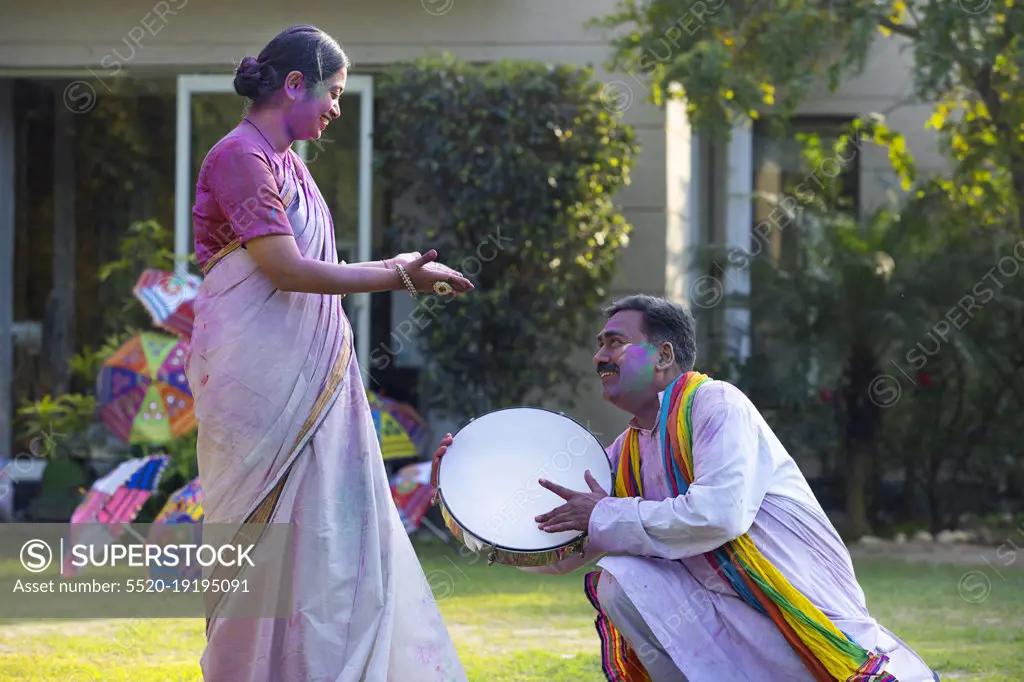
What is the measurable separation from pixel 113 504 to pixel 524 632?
2715mm

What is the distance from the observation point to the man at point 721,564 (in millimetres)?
3254

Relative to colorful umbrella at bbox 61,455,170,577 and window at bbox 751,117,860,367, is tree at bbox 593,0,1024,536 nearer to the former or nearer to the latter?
window at bbox 751,117,860,367

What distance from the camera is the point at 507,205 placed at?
26.3ft

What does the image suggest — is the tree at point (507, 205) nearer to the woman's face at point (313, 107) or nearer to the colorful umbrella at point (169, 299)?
the colorful umbrella at point (169, 299)

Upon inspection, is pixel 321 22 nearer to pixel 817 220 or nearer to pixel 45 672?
pixel 817 220

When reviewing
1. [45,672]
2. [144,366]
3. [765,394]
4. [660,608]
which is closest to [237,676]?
[660,608]

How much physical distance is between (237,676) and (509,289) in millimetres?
4969

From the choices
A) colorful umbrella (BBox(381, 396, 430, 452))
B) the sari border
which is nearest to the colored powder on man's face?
the sari border

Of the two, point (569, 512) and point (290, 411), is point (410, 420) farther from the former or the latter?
point (290, 411)

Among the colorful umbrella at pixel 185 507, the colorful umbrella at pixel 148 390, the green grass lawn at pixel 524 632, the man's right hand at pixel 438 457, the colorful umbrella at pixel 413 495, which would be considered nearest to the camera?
the man's right hand at pixel 438 457

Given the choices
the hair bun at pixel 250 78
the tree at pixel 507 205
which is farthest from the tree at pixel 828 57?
the hair bun at pixel 250 78

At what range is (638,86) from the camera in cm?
866

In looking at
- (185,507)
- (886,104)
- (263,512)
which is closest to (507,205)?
(185,507)

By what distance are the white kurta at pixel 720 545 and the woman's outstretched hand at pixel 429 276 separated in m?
0.66
